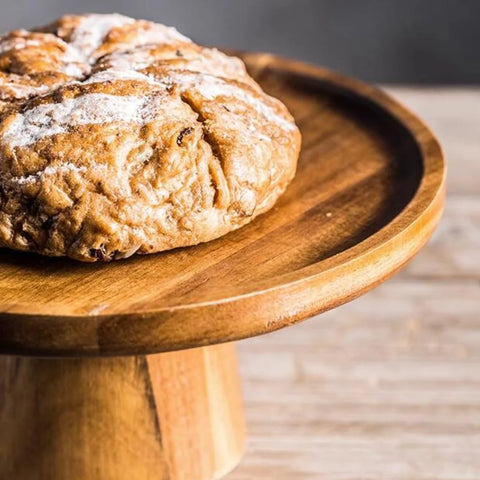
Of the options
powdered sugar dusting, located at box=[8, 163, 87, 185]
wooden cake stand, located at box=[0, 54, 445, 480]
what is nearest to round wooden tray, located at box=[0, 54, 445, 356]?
wooden cake stand, located at box=[0, 54, 445, 480]

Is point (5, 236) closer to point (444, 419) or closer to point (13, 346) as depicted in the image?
point (13, 346)

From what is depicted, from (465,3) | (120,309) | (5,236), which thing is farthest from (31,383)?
(465,3)

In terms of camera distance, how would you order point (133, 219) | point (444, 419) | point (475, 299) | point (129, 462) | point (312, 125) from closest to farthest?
point (133, 219) → point (129, 462) → point (312, 125) → point (444, 419) → point (475, 299)

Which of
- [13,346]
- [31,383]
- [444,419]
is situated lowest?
[444,419]

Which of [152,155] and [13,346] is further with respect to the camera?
[152,155]

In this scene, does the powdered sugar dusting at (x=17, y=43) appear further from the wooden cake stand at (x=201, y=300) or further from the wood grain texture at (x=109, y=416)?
the wood grain texture at (x=109, y=416)

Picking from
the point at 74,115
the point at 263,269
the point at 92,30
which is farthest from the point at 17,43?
the point at 263,269

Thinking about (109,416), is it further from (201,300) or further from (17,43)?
(17,43)
